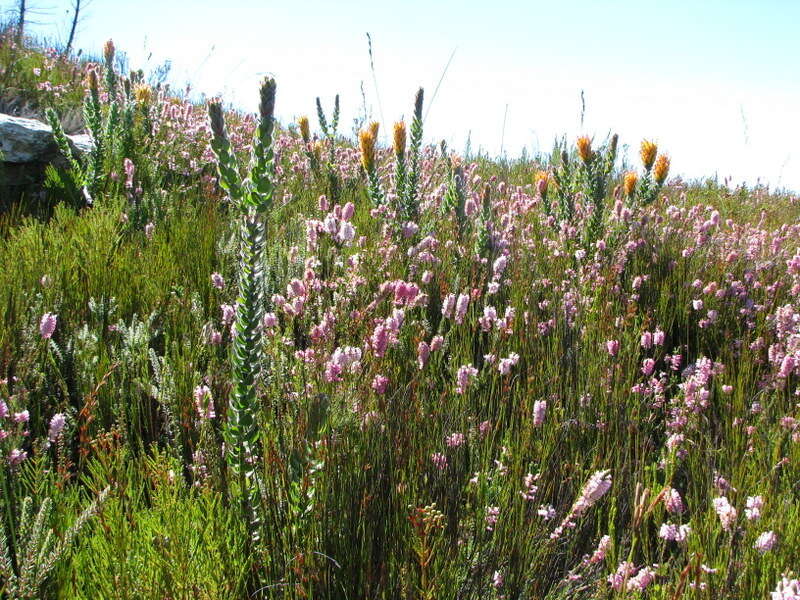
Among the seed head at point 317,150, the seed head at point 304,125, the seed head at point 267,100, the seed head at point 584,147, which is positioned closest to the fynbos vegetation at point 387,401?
the seed head at point 267,100

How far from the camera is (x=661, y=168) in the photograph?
4727 mm

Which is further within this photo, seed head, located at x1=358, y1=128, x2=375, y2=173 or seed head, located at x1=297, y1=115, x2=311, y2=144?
seed head, located at x1=297, y1=115, x2=311, y2=144

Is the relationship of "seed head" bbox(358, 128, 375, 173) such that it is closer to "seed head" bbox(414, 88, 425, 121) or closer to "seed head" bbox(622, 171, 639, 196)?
"seed head" bbox(414, 88, 425, 121)

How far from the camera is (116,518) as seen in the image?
144 centimetres

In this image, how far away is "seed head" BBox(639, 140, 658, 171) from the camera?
15.3 feet

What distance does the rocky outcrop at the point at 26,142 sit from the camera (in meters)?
4.86

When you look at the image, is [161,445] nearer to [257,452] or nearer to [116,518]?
[257,452]

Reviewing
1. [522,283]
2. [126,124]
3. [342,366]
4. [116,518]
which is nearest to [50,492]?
[116,518]

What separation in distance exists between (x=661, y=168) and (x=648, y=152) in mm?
173

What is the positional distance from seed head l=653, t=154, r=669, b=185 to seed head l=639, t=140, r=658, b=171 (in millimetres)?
53

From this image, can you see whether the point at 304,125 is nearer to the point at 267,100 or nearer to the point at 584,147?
the point at 584,147

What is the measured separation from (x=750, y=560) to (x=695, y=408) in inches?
33.7

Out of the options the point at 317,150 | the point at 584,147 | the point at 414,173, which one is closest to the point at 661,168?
the point at 584,147

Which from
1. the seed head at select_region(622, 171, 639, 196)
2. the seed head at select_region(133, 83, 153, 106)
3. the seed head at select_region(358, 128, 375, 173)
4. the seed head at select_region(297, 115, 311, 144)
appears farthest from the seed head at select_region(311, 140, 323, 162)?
the seed head at select_region(622, 171, 639, 196)
